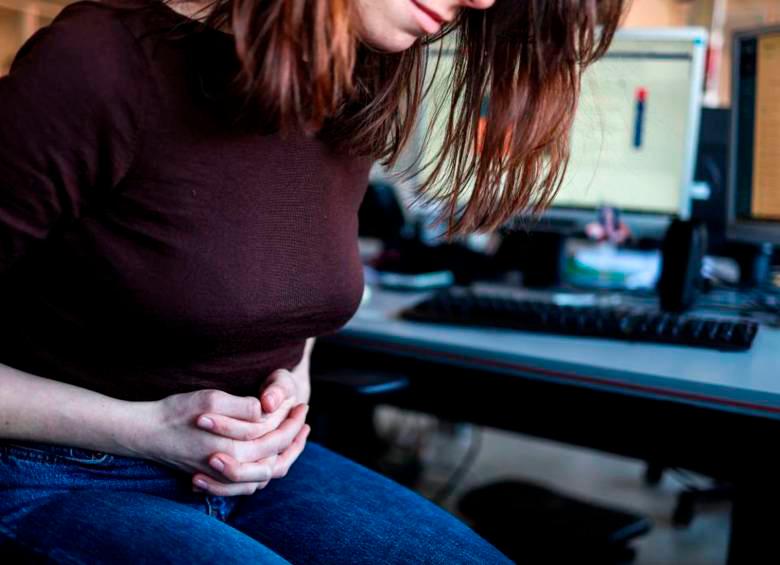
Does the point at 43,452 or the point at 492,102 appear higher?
the point at 492,102

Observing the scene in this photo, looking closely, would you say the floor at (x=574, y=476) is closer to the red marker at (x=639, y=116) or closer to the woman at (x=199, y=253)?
the red marker at (x=639, y=116)

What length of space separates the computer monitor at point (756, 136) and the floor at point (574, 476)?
2.98 ft

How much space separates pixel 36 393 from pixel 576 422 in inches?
27.0

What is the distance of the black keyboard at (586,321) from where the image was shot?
118 cm

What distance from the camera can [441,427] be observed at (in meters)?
2.96

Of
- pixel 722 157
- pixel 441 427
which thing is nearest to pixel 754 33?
pixel 722 157

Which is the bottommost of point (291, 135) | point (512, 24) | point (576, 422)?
point (576, 422)

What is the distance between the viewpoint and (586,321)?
4.06 feet

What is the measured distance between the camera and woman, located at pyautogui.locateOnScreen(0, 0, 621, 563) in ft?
2.39

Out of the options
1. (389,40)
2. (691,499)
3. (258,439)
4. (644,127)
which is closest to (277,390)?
(258,439)

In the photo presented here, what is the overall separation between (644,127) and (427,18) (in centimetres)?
88

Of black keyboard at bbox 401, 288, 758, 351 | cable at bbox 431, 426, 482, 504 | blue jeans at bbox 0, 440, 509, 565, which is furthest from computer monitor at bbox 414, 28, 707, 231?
cable at bbox 431, 426, 482, 504

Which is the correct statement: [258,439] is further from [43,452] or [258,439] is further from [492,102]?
[492,102]

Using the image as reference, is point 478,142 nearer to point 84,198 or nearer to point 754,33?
point 84,198
